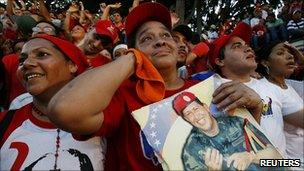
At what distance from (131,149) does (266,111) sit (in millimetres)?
1840

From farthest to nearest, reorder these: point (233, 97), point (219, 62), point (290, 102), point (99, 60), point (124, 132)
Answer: point (99, 60) < point (219, 62) < point (290, 102) < point (124, 132) < point (233, 97)

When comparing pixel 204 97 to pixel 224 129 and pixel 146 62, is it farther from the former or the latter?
pixel 146 62

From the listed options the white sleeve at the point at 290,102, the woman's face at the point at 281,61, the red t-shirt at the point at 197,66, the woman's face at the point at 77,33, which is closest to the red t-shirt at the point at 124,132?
the white sleeve at the point at 290,102

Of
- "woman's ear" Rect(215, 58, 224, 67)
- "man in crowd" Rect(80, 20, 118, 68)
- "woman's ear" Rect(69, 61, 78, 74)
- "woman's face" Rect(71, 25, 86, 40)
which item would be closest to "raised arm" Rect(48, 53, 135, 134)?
"woman's ear" Rect(69, 61, 78, 74)

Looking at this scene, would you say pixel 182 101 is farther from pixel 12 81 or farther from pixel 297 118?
pixel 12 81

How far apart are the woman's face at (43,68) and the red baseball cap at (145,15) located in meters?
0.47

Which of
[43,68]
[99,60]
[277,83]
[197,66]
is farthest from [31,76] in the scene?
[197,66]

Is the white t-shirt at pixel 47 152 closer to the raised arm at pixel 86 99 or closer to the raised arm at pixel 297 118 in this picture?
the raised arm at pixel 86 99

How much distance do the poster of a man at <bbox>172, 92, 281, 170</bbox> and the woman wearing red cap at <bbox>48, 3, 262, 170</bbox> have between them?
216mm

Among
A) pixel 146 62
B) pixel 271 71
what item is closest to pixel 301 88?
pixel 271 71

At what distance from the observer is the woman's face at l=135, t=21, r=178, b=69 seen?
2.52 metres

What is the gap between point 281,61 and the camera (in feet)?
15.4

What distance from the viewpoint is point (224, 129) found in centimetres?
211

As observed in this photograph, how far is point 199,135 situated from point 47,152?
861 mm
